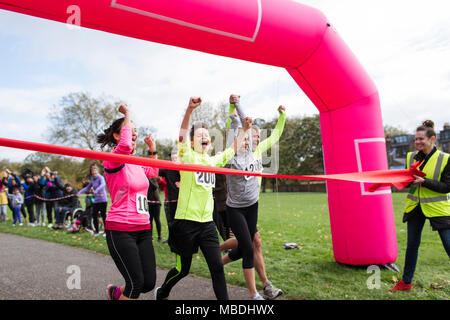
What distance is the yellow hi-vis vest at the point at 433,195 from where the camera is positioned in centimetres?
374

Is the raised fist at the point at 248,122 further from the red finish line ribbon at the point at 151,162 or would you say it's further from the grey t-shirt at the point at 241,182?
the red finish line ribbon at the point at 151,162

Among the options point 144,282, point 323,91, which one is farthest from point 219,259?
point 323,91

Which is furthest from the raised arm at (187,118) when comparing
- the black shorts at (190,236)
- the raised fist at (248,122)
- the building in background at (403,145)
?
the building in background at (403,145)

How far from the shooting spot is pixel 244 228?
3.64 meters

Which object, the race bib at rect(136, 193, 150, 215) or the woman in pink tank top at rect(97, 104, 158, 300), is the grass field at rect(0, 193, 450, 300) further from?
the race bib at rect(136, 193, 150, 215)

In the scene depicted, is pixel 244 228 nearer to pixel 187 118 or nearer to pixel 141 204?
pixel 141 204

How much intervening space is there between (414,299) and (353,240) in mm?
1098

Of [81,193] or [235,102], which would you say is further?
[81,193]

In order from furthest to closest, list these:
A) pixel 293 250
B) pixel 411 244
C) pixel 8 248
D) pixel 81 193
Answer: pixel 81 193, pixel 8 248, pixel 293 250, pixel 411 244

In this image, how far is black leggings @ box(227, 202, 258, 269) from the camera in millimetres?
3582

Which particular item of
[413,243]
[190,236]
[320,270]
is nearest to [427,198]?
[413,243]

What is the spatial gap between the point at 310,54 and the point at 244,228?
241 centimetres
